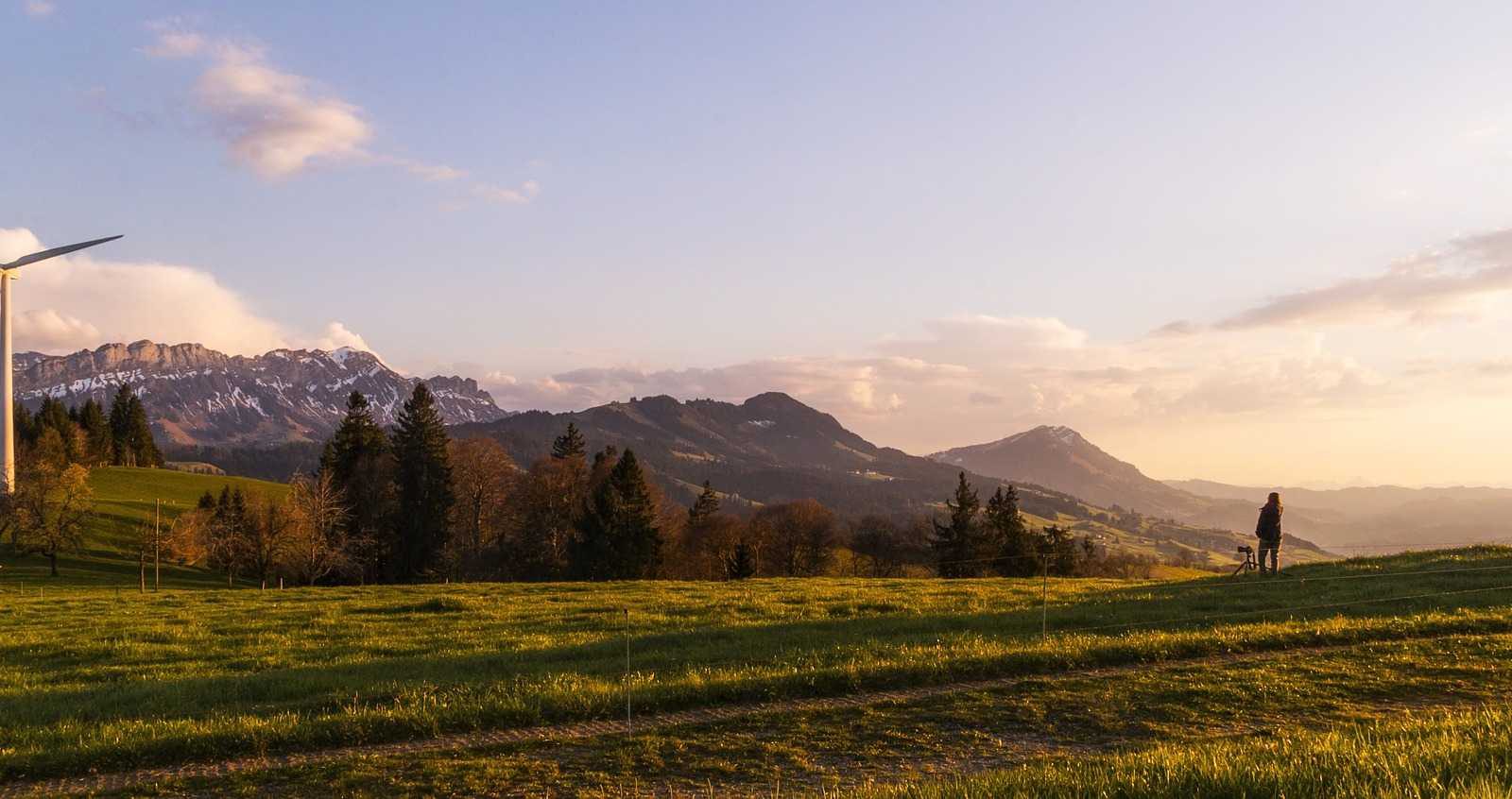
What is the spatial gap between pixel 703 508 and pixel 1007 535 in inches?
1509

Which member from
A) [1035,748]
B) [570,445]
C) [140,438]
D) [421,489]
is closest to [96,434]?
[140,438]

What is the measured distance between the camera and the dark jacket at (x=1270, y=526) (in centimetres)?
2925

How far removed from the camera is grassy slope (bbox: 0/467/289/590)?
7362cm

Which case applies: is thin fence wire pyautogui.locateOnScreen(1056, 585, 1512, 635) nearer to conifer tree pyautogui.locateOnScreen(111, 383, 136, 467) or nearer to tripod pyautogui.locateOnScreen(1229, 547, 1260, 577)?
tripod pyautogui.locateOnScreen(1229, 547, 1260, 577)

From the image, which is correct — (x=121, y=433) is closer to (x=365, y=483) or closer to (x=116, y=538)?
(x=116, y=538)

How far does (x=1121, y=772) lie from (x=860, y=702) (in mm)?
5436

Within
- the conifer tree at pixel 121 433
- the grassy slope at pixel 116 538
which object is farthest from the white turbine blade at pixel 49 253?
the conifer tree at pixel 121 433

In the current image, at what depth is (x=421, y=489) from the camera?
8238cm

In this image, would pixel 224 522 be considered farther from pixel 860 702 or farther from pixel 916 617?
pixel 860 702

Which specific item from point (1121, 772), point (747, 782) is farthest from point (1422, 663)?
point (747, 782)

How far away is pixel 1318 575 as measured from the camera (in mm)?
28984

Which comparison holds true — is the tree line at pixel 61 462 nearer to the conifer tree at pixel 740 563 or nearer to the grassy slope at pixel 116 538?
the grassy slope at pixel 116 538

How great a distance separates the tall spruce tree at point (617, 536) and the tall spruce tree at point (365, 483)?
17699 mm

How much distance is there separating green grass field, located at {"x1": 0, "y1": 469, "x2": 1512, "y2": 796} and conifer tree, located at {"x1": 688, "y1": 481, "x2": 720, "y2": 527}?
265 ft
